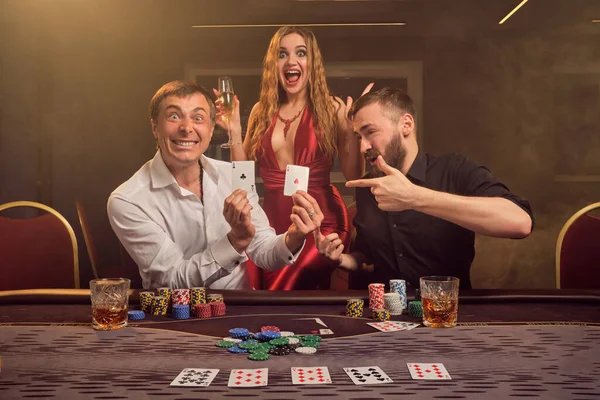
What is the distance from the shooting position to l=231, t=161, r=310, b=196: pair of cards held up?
8.57 ft

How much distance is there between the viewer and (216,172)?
263cm

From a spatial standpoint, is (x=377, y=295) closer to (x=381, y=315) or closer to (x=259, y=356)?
(x=381, y=315)

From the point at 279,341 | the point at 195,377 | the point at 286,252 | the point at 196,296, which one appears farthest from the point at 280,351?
the point at 286,252

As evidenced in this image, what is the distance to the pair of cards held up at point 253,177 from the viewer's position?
261cm

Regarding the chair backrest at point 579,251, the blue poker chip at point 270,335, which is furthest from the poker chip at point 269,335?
the chair backrest at point 579,251

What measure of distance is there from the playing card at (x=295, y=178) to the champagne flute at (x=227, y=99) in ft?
1.08

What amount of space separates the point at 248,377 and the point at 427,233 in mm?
1557

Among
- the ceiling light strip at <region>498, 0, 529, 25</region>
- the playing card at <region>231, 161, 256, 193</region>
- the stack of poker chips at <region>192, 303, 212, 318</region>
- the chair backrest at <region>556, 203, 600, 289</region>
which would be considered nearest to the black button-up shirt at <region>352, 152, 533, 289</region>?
the chair backrest at <region>556, 203, 600, 289</region>

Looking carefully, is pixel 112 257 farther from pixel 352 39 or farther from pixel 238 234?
pixel 352 39

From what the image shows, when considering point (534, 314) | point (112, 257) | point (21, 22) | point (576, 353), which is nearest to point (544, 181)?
point (534, 314)

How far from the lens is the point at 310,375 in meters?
1.18

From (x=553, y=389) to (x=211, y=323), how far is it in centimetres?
100

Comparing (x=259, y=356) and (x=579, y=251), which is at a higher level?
(x=579, y=251)

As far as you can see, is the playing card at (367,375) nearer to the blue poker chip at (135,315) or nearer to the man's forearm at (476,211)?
the blue poker chip at (135,315)
